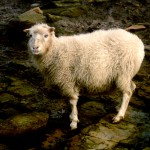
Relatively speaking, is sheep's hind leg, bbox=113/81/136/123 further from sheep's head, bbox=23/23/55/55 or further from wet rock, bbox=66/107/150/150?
sheep's head, bbox=23/23/55/55

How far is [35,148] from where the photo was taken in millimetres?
7590

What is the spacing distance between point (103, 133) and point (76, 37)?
2.10 metres

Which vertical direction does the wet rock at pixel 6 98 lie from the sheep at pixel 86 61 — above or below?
below

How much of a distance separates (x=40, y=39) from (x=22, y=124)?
176 cm

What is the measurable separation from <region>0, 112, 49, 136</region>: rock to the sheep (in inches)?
25.8

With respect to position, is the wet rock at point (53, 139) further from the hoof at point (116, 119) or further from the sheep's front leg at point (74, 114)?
the hoof at point (116, 119)

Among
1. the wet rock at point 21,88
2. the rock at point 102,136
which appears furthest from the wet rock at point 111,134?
the wet rock at point 21,88

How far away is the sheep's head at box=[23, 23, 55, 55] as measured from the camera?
25.3 feet

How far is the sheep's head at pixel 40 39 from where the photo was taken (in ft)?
25.3

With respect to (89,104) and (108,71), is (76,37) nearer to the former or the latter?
(108,71)

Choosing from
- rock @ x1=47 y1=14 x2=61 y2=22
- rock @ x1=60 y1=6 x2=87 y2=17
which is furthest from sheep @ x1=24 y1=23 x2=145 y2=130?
rock @ x1=60 y1=6 x2=87 y2=17

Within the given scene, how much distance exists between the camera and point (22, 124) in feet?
26.2

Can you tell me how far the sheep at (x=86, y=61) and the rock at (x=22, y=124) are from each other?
656mm

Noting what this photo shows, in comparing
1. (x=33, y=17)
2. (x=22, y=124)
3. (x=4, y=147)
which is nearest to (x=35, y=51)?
(x=22, y=124)
